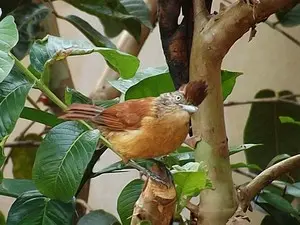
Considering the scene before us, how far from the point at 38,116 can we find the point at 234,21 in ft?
0.90

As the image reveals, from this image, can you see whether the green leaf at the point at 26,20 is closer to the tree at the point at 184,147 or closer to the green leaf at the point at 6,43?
the tree at the point at 184,147

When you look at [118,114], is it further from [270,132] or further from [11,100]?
[270,132]

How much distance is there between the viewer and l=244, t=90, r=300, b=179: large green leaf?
1.14 metres

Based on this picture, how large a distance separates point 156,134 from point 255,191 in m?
0.16

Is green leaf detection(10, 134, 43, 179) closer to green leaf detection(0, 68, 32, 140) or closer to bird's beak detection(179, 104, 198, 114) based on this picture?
green leaf detection(0, 68, 32, 140)

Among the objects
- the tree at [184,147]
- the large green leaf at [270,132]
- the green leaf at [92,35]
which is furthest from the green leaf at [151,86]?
the large green leaf at [270,132]

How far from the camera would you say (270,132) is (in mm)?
1167

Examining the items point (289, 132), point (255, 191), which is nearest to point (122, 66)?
point (255, 191)

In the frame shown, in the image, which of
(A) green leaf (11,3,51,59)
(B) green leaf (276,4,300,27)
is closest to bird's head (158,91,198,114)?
(A) green leaf (11,3,51,59)

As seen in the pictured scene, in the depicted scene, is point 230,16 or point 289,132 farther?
point 289,132

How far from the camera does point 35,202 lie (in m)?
0.65

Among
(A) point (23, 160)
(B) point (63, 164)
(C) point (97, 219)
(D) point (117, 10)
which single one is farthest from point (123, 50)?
(B) point (63, 164)

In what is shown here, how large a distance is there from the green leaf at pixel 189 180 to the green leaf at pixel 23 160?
2.14 feet

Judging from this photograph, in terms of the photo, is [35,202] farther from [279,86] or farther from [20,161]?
[279,86]
